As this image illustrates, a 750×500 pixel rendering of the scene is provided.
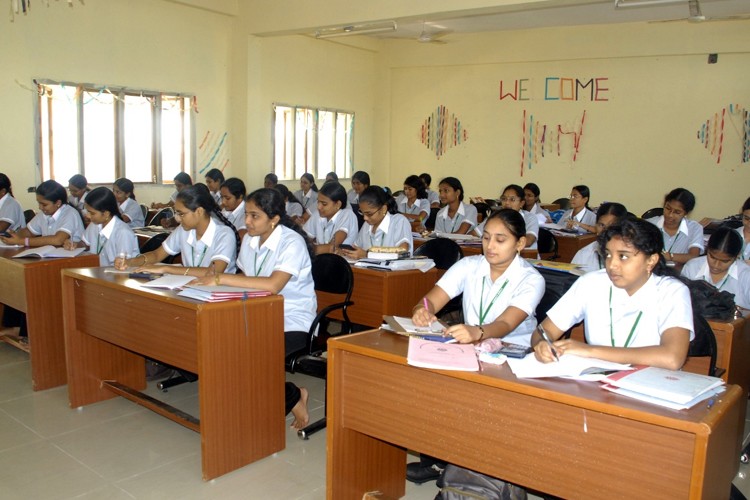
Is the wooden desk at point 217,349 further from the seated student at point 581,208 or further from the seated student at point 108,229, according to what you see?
the seated student at point 581,208

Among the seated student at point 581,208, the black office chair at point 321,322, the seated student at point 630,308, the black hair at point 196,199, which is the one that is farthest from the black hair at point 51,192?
the seated student at point 581,208

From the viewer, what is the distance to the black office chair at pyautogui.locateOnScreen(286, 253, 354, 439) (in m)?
3.06

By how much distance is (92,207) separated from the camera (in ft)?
12.8

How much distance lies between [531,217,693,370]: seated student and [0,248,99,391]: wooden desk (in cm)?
273

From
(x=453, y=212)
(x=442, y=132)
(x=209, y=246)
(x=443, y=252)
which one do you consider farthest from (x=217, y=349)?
(x=442, y=132)

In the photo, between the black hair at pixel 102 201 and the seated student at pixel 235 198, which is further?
the seated student at pixel 235 198

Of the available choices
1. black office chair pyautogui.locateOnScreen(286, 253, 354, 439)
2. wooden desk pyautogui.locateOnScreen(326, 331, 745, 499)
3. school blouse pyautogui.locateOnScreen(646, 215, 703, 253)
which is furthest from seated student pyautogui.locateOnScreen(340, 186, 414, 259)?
wooden desk pyautogui.locateOnScreen(326, 331, 745, 499)

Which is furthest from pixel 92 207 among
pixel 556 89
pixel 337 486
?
pixel 556 89

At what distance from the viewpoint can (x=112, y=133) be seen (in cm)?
770

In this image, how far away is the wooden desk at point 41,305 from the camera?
3.58m

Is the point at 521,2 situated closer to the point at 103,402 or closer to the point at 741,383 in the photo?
the point at 741,383

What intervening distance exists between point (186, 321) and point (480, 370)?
1372mm

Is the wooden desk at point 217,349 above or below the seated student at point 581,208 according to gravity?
below

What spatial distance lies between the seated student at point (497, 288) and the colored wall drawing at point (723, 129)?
674cm
